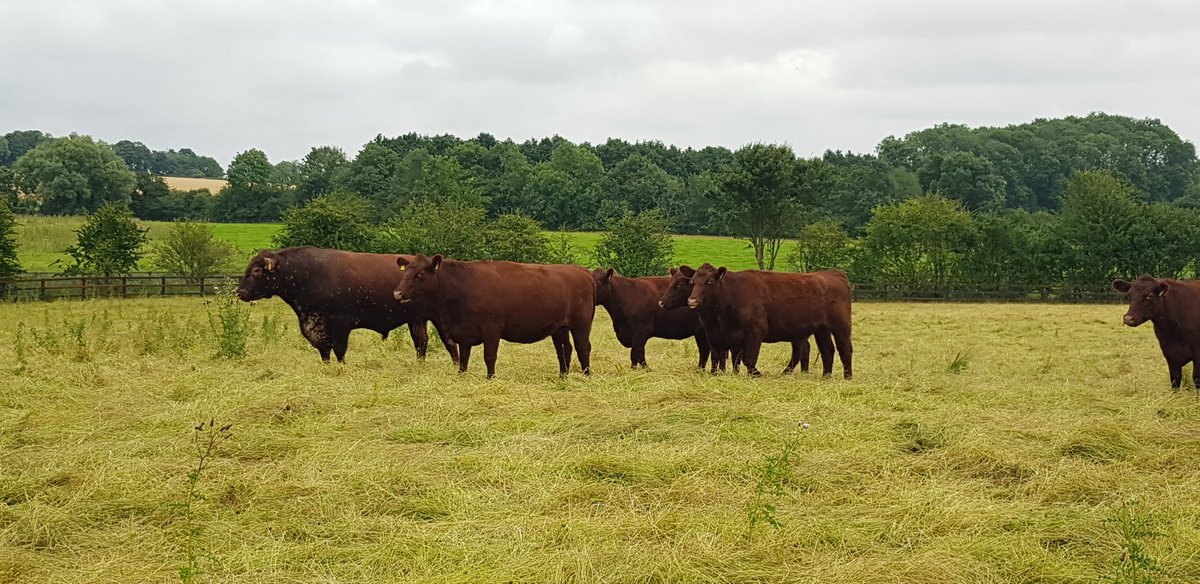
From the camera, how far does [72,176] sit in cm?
6881

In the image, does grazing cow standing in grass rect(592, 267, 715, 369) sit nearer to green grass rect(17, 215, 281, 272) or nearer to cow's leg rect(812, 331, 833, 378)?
cow's leg rect(812, 331, 833, 378)

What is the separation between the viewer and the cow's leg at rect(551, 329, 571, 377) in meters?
13.1

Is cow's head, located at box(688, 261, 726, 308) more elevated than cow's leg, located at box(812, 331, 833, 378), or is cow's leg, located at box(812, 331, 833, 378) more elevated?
cow's head, located at box(688, 261, 726, 308)

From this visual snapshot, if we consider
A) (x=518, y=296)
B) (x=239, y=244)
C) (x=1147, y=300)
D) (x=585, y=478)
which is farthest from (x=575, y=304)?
(x=239, y=244)

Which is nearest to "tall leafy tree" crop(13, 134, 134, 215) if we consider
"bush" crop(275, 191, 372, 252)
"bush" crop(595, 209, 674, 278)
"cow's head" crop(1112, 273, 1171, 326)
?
"bush" crop(275, 191, 372, 252)

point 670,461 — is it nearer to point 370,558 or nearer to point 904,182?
point 370,558

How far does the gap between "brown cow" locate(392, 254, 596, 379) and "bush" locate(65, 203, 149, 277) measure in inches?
1189

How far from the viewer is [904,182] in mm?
80438

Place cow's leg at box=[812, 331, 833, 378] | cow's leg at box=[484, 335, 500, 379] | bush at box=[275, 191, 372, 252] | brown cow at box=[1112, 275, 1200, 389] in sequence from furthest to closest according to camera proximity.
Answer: bush at box=[275, 191, 372, 252] < cow's leg at box=[812, 331, 833, 378] < brown cow at box=[1112, 275, 1200, 389] < cow's leg at box=[484, 335, 500, 379]

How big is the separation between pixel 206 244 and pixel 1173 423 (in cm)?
3993

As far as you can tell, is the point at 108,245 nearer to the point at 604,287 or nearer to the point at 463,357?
the point at 604,287

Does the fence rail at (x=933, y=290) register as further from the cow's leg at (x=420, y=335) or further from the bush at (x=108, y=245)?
the cow's leg at (x=420, y=335)

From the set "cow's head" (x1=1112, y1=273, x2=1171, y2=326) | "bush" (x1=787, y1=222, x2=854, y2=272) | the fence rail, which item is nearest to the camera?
"cow's head" (x1=1112, y1=273, x2=1171, y2=326)

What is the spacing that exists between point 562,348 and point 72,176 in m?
67.9
